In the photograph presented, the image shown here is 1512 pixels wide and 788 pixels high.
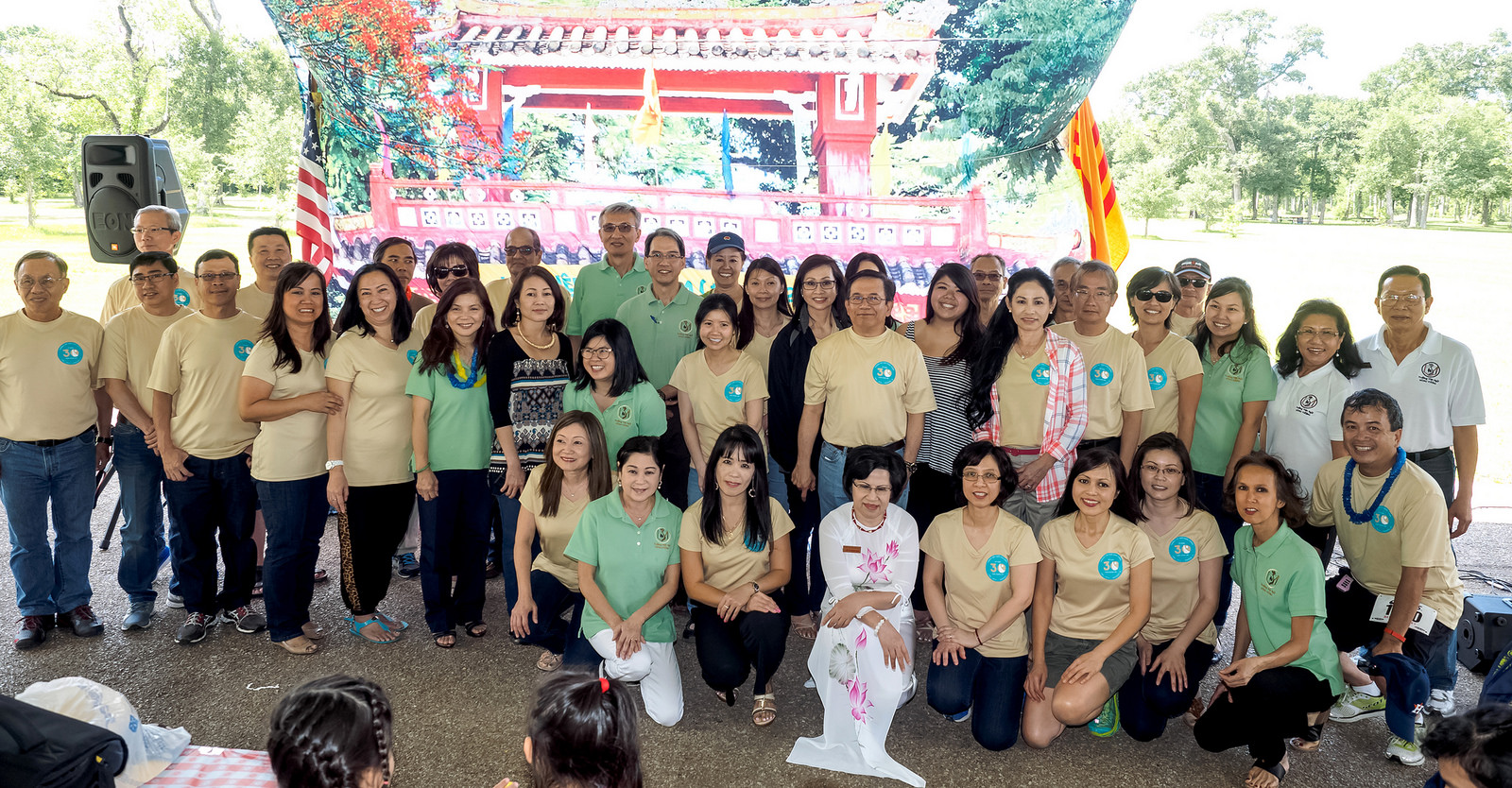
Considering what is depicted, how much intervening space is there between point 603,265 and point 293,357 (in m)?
1.65

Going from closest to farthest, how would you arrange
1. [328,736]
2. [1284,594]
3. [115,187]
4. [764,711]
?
1. [328,736]
2. [1284,594]
3. [764,711]
4. [115,187]

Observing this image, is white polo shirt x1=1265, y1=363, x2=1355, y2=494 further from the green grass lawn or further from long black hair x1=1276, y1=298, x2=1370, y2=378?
the green grass lawn

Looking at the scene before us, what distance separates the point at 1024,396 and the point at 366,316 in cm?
269

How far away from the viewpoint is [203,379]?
3.53m

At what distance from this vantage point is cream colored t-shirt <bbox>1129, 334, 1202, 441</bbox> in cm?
358

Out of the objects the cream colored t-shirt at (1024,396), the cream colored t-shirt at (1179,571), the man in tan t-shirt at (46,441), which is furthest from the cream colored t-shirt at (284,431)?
the cream colored t-shirt at (1179,571)

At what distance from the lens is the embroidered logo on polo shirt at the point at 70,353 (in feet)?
11.7

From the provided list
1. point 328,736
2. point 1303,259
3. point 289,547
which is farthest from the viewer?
point 1303,259

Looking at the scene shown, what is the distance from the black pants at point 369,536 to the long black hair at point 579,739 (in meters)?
2.25

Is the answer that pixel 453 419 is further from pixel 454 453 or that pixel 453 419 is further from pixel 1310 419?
pixel 1310 419

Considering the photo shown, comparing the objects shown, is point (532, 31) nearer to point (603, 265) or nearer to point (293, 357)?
point (603, 265)

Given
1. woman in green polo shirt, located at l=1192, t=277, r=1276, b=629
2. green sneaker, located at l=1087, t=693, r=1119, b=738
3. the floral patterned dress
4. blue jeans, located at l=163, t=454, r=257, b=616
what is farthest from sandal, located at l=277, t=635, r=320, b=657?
woman in green polo shirt, located at l=1192, t=277, r=1276, b=629

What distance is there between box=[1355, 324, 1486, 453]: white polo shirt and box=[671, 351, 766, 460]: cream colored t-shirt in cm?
249

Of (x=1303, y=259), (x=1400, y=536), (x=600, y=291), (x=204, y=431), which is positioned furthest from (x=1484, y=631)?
(x=1303, y=259)
